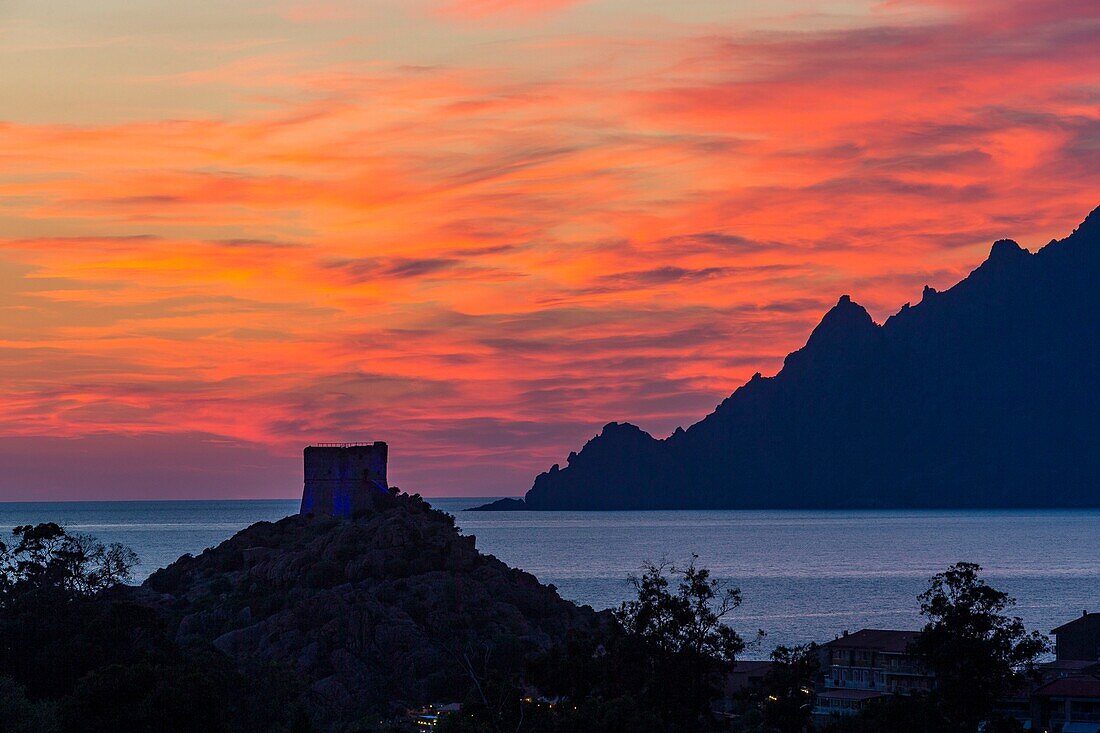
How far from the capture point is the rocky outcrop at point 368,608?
304 feet

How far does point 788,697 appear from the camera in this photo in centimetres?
7356

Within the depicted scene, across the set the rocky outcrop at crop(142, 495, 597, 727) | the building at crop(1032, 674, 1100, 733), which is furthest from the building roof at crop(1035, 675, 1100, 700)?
the rocky outcrop at crop(142, 495, 597, 727)

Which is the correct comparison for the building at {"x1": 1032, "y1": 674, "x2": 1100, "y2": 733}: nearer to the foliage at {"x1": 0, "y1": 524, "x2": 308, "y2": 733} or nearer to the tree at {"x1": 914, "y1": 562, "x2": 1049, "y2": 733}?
the tree at {"x1": 914, "y1": 562, "x2": 1049, "y2": 733}

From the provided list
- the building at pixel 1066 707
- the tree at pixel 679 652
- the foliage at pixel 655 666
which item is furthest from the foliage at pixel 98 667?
the building at pixel 1066 707

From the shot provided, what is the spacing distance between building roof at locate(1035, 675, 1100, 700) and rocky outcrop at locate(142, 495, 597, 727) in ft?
98.9

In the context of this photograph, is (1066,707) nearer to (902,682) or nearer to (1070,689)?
(1070,689)

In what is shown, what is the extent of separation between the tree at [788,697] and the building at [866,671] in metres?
8.06

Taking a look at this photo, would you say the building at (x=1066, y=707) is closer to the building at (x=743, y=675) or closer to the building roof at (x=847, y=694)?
the building roof at (x=847, y=694)

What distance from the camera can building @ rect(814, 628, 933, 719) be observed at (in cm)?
8694

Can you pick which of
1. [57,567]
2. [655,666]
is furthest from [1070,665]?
[57,567]

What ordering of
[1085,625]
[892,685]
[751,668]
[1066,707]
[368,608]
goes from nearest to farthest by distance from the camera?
[1066,707]
[892,685]
[751,668]
[368,608]
[1085,625]

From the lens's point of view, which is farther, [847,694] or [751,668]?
[751,668]

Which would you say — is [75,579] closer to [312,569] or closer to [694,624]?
[312,569]

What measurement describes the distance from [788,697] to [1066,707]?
15.5 m
